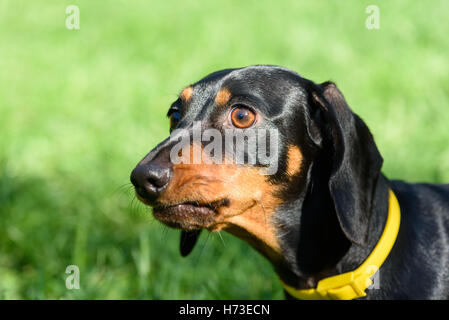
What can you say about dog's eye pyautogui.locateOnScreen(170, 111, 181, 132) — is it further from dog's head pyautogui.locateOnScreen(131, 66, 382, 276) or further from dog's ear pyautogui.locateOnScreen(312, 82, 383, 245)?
dog's ear pyautogui.locateOnScreen(312, 82, 383, 245)

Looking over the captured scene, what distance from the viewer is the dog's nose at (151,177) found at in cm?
259

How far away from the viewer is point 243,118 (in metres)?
2.91

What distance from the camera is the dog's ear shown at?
2805 mm

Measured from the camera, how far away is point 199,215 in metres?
2.77

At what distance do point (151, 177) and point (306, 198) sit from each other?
0.88m

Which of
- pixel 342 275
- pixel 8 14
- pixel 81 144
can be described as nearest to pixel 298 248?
pixel 342 275

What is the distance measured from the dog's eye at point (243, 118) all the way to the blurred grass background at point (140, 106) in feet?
2.89

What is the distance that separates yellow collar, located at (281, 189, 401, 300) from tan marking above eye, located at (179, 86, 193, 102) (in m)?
1.19

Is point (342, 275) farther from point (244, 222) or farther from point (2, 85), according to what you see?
point (2, 85)

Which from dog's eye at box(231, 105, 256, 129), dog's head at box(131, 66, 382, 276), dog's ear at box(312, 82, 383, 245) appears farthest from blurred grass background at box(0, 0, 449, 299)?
dog's ear at box(312, 82, 383, 245)

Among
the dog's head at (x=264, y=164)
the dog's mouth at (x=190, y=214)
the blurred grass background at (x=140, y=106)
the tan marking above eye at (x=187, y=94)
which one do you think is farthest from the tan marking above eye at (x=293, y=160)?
the blurred grass background at (x=140, y=106)

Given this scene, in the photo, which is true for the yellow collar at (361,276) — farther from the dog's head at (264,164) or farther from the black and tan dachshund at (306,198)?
the dog's head at (264,164)

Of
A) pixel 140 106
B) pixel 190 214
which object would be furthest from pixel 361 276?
pixel 140 106
